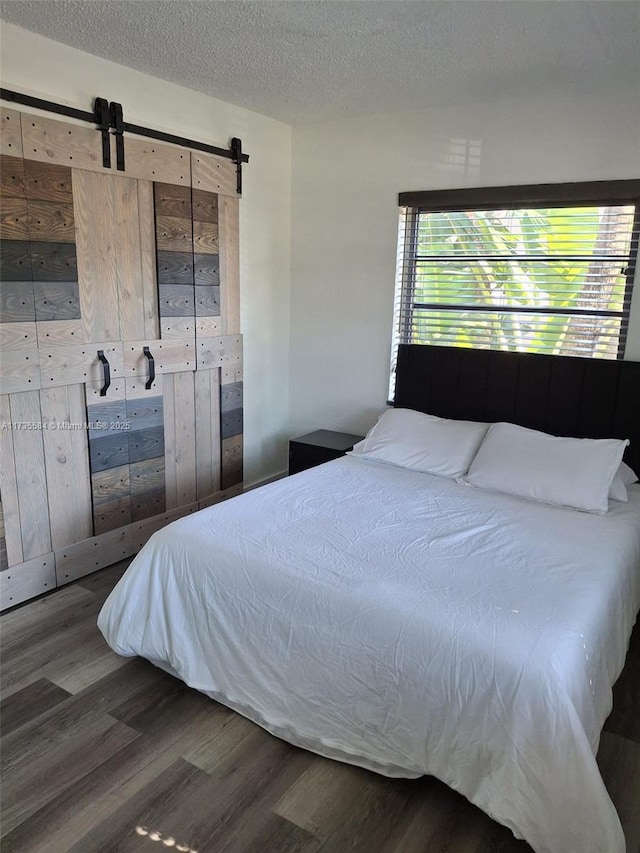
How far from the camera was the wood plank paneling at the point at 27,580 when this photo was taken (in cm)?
270

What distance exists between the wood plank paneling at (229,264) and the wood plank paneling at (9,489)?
1.40 meters

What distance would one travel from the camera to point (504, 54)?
257cm

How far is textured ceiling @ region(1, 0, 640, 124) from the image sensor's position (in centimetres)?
220

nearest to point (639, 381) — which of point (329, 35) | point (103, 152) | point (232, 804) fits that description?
point (329, 35)

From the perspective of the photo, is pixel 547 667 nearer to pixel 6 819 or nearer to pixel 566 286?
pixel 6 819

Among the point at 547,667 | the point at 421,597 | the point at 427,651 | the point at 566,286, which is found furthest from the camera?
the point at 566,286

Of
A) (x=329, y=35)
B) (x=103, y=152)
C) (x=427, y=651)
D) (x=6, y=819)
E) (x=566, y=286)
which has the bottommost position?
(x=6, y=819)

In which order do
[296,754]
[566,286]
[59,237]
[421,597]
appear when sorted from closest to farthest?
1. [421,597]
2. [296,754]
3. [59,237]
4. [566,286]

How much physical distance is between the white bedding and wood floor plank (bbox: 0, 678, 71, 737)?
27 cm

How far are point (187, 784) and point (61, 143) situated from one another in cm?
258

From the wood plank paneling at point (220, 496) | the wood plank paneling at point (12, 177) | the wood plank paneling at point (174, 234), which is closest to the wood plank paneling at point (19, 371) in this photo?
the wood plank paneling at point (12, 177)

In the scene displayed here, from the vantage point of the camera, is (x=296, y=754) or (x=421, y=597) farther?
(x=296, y=754)

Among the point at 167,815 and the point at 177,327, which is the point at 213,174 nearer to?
the point at 177,327

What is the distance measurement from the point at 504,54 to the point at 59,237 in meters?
2.10
